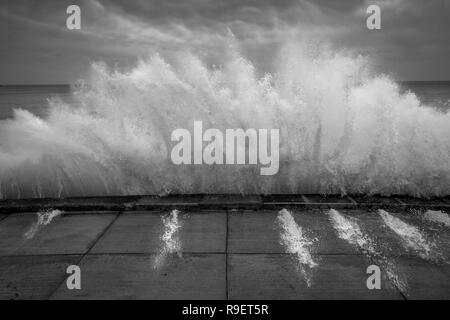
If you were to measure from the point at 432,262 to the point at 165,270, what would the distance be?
2.93 m

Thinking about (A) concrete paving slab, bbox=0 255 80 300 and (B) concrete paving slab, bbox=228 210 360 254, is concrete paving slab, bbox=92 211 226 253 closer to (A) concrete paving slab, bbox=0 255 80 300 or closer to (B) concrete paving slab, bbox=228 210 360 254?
(B) concrete paving slab, bbox=228 210 360 254

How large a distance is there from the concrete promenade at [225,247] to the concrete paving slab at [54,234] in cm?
1

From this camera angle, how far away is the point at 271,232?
4.57 m

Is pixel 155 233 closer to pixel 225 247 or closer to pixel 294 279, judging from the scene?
pixel 225 247

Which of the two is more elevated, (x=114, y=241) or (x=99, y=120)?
(x=99, y=120)

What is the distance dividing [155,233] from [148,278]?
3.59 ft

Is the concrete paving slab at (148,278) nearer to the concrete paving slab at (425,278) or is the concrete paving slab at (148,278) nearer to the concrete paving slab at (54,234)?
the concrete paving slab at (54,234)

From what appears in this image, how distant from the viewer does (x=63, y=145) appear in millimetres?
6766

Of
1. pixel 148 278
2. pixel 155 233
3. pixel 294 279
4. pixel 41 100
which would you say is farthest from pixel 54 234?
pixel 41 100

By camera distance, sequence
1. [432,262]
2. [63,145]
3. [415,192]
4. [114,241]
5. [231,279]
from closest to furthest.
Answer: [231,279], [432,262], [114,241], [415,192], [63,145]

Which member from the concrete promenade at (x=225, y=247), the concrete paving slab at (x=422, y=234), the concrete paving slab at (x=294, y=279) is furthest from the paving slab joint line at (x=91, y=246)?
the concrete paving slab at (x=422, y=234)

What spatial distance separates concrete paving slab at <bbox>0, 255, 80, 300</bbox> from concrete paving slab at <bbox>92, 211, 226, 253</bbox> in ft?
1.53
